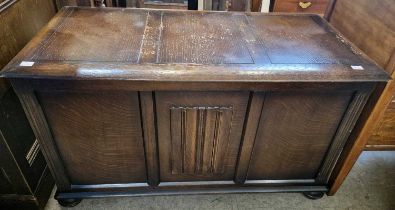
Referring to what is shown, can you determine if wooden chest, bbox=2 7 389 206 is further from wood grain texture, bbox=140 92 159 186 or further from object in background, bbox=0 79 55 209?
object in background, bbox=0 79 55 209

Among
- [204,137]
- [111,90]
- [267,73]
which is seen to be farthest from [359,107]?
[111,90]

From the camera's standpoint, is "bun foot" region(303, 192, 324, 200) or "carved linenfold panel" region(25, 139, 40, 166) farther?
"bun foot" region(303, 192, 324, 200)

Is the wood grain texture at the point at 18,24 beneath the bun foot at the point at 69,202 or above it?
above

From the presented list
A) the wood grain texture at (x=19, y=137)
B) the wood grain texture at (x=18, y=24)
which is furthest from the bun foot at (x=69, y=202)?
the wood grain texture at (x=18, y=24)

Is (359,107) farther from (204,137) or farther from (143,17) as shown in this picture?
(143,17)

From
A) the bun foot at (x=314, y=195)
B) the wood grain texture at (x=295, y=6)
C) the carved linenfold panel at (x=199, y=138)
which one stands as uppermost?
the wood grain texture at (x=295, y=6)

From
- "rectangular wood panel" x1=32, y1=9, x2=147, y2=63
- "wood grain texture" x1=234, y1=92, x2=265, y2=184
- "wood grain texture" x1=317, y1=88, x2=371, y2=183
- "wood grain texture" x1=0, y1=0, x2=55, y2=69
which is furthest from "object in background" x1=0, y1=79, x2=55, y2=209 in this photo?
"wood grain texture" x1=317, y1=88, x2=371, y2=183

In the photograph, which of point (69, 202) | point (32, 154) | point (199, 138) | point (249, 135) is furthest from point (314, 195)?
point (32, 154)

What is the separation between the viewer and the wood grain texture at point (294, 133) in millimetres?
1012

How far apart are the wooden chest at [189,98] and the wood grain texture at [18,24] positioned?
10cm

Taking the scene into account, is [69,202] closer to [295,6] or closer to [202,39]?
[202,39]

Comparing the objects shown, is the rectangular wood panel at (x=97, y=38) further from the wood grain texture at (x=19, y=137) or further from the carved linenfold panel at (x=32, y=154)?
the carved linenfold panel at (x=32, y=154)

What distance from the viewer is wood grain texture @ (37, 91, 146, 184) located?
0.95 m

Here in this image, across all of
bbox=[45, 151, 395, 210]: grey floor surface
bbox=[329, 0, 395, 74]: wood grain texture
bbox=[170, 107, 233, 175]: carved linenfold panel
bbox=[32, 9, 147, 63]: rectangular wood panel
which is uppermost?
bbox=[329, 0, 395, 74]: wood grain texture
